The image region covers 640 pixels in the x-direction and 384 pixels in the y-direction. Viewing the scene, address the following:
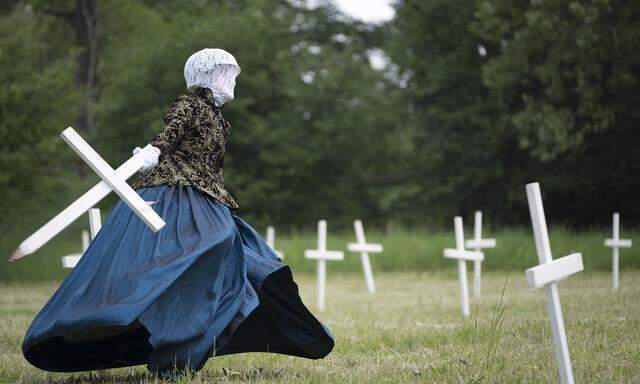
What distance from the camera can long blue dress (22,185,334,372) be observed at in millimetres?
4207

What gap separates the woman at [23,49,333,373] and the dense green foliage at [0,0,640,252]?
1450 cm

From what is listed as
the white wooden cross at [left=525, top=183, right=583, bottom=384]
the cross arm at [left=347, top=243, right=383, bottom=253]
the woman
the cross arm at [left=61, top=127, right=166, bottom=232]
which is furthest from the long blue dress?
the cross arm at [left=347, top=243, right=383, bottom=253]

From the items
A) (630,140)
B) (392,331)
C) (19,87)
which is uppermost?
(19,87)

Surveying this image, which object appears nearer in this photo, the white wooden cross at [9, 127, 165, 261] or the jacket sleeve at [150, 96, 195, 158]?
the white wooden cross at [9, 127, 165, 261]

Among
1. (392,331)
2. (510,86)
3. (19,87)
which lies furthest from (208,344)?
(510,86)

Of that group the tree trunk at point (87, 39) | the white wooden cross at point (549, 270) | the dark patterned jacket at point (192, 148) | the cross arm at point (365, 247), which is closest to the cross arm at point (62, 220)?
the dark patterned jacket at point (192, 148)

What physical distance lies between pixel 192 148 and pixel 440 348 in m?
2.15

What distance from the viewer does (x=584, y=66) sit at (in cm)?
2019

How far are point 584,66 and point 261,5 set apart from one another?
11.1 m

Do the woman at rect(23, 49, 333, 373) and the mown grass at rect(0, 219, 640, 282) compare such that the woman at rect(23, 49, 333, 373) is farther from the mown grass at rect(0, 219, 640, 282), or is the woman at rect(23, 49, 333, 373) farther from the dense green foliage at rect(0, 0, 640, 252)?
the dense green foliage at rect(0, 0, 640, 252)

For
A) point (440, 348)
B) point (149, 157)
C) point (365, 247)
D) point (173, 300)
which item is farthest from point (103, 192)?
point (365, 247)

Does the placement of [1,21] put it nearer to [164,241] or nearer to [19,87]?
[19,87]

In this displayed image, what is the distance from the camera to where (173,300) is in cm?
436

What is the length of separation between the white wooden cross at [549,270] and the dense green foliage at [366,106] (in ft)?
52.6
